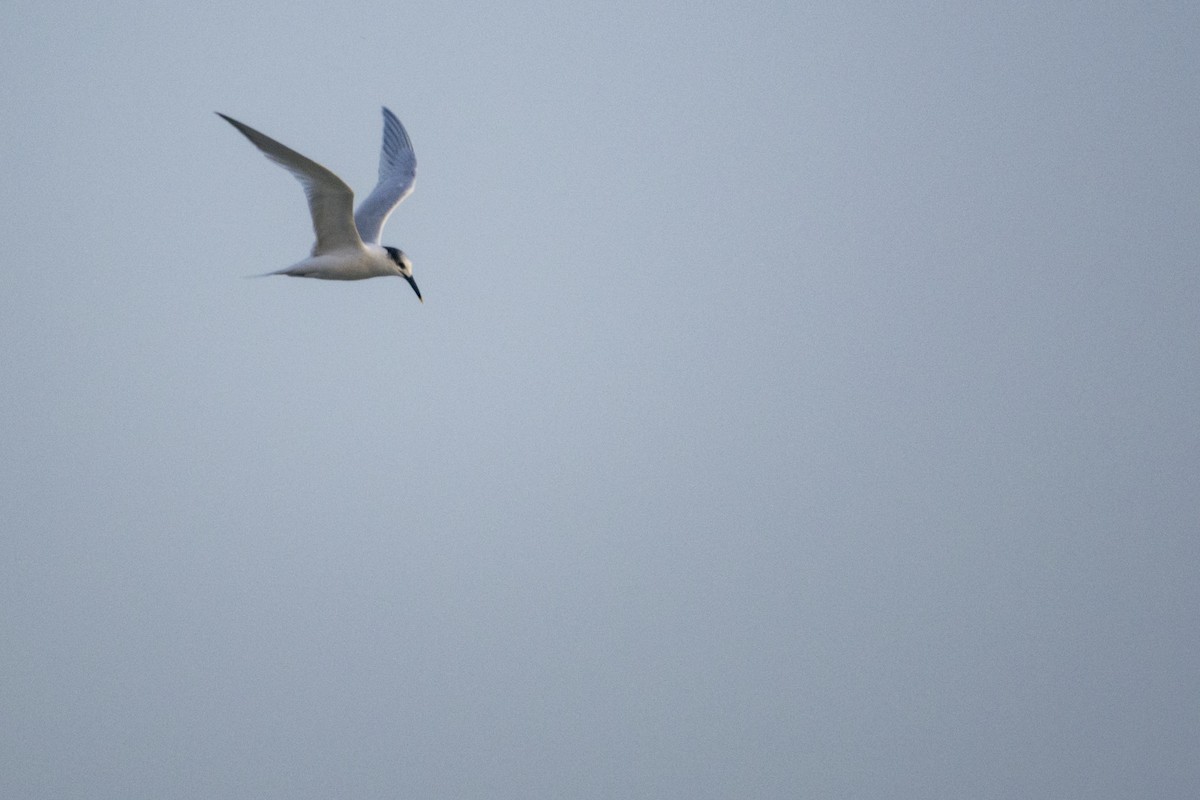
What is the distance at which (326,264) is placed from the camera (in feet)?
41.3

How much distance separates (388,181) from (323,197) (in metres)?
3.86

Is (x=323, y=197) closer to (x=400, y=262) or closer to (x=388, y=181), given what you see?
(x=400, y=262)

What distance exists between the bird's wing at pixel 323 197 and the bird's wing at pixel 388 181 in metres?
1.54

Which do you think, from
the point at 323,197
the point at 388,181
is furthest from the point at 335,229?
the point at 388,181

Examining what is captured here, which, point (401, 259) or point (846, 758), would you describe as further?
point (846, 758)

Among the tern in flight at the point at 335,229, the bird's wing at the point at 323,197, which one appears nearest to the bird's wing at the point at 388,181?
the tern in flight at the point at 335,229

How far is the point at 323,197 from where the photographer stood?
1200 centimetres

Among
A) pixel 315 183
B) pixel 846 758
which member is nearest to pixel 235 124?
pixel 315 183

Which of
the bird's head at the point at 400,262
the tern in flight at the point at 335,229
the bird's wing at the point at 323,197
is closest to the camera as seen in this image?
the bird's wing at the point at 323,197

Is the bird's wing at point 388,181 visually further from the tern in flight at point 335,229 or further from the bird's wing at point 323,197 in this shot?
the bird's wing at point 323,197

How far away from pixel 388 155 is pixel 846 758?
148m

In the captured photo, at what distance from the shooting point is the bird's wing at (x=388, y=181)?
47.9 ft

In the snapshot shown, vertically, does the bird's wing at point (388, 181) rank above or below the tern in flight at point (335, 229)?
above

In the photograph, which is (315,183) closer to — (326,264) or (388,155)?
(326,264)
